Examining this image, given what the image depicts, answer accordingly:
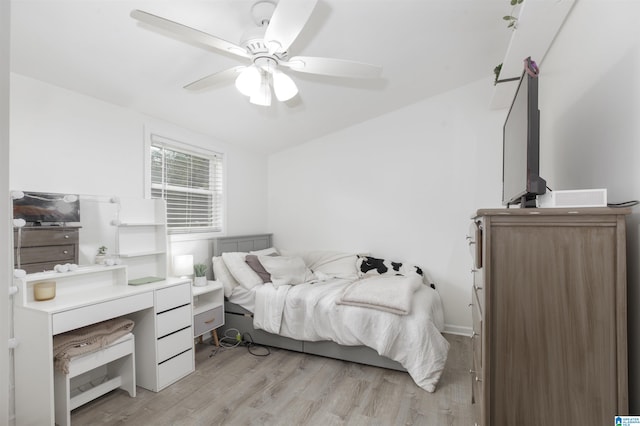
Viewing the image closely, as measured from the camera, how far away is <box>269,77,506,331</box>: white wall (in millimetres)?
3551

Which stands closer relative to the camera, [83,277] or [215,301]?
[83,277]

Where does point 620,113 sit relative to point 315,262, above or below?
above

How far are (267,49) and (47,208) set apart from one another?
176 cm

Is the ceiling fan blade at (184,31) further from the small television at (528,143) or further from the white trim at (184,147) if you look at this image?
the white trim at (184,147)

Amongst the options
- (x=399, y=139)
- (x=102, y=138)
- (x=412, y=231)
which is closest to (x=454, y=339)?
(x=412, y=231)

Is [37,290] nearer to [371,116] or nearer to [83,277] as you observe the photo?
[83,277]

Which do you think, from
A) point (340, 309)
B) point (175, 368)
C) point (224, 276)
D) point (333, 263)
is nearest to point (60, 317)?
point (175, 368)

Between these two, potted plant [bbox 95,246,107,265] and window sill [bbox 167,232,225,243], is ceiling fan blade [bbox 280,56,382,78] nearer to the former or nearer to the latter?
potted plant [bbox 95,246,107,265]

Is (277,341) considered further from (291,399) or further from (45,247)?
(45,247)

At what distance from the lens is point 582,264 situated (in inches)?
42.1

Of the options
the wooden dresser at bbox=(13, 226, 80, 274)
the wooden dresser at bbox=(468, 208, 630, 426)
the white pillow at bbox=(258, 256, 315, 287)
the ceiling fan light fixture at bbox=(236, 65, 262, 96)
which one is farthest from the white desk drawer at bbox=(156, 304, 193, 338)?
the wooden dresser at bbox=(468, 208, 630, 426)

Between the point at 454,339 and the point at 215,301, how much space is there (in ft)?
8.34

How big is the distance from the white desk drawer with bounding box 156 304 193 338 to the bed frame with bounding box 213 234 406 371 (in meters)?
0.67

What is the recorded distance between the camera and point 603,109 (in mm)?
1380
